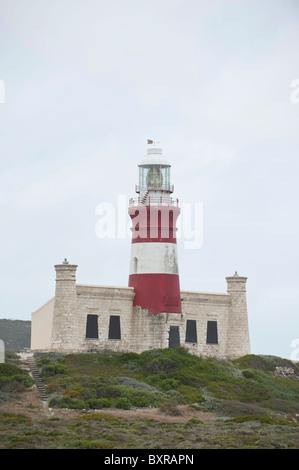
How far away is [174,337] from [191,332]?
155 cm

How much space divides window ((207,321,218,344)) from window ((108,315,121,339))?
5.76 meters

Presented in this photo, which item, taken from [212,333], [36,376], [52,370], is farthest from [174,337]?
[36,376]

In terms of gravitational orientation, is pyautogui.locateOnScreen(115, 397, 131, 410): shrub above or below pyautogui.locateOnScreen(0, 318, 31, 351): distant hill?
below

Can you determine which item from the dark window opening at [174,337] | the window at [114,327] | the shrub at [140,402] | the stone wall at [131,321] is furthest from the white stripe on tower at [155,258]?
the shrub at [140,402]

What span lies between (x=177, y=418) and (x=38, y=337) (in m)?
15.2

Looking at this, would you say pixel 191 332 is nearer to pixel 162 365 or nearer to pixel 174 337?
pixel 174 337

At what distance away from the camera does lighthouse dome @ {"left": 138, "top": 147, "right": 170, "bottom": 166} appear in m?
50.8

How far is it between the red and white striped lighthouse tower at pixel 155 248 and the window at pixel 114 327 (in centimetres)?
150

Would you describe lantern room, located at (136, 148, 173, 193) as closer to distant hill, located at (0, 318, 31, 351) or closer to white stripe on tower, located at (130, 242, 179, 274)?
white stripe on tower, located at (130, 242, 179, 274)

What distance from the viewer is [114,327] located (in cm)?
4881

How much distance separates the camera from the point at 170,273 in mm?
49688

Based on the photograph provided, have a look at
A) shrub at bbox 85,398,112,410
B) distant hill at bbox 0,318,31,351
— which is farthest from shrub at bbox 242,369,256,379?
distant hill at bbox 0,318,31,351

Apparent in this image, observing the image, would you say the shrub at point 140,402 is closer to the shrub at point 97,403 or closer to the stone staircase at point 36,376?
the shrub at point 97,403

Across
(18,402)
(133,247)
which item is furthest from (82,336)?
(18,402)
